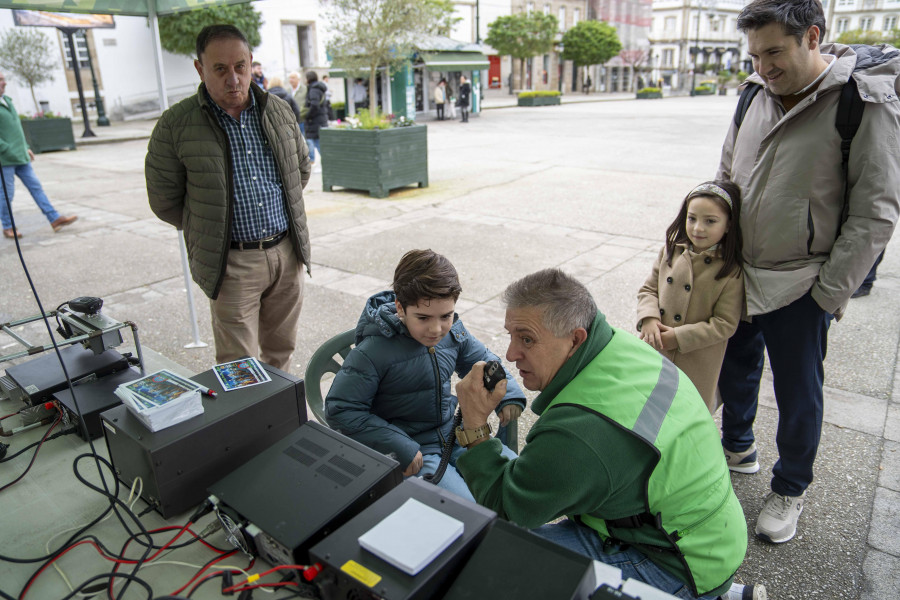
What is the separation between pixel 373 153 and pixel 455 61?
18.1 metres

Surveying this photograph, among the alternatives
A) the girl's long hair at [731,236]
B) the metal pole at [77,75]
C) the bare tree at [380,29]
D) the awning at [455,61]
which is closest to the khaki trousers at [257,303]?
the girl's long hair at [731,236]

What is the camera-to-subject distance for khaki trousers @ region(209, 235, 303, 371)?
2918 mm

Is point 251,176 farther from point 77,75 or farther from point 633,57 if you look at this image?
point 633,57

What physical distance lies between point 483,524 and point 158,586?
0.76m

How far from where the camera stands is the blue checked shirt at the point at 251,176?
2.81 m

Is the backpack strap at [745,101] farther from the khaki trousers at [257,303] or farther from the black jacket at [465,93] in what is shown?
the black jacket at [465,93]

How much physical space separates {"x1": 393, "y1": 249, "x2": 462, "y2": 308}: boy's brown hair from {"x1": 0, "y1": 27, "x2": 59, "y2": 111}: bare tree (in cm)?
2504

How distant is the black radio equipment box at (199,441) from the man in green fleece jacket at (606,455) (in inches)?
20.9

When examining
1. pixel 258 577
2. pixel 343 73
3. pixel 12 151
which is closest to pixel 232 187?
pixel 258 577

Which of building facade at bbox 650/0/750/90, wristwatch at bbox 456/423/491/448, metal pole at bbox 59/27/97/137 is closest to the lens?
wristwatch at bbox 456/423/491/448

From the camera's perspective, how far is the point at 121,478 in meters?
1.65

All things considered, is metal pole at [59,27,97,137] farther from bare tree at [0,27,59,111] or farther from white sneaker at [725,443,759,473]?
white sneaker at [725,443,759,473]

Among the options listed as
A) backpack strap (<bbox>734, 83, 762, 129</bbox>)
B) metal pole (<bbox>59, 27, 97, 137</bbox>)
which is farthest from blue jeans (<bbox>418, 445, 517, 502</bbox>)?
metal pole (<bbox>59, 27, 97, 137</bbox>)

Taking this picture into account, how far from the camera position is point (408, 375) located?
218 centimetres
